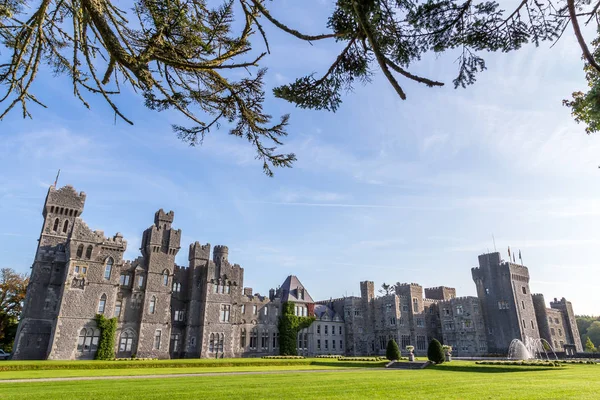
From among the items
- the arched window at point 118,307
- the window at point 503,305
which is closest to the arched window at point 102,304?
the arched window at point 118,307

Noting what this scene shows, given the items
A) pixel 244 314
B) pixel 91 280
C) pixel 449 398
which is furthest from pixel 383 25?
pixel 244 314

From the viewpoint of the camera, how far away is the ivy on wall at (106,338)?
108 ft

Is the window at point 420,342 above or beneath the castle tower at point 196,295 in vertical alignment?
beneath

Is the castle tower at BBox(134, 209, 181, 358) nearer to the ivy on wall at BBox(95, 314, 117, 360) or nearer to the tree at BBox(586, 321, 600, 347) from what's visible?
the ivy on wall at BBox(95, 314, 117, 360)

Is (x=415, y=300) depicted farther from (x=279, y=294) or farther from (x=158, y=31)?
(x=158, y=31)

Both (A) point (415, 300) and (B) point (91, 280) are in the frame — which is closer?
(B) point (91, 280)

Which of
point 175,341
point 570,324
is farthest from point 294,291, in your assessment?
point 570,324

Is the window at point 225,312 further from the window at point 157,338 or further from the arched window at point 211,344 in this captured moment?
the window at point 157,338

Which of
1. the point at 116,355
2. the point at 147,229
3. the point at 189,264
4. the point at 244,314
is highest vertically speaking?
the point at 147,229

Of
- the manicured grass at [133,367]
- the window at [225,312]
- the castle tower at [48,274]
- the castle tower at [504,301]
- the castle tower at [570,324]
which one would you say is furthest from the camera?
the castle tower at [570,324]

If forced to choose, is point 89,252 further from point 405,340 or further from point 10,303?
point 405,340

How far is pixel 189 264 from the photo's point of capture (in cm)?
4391

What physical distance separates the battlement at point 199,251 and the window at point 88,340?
41.3 ft

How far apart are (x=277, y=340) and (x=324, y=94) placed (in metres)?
46.5
